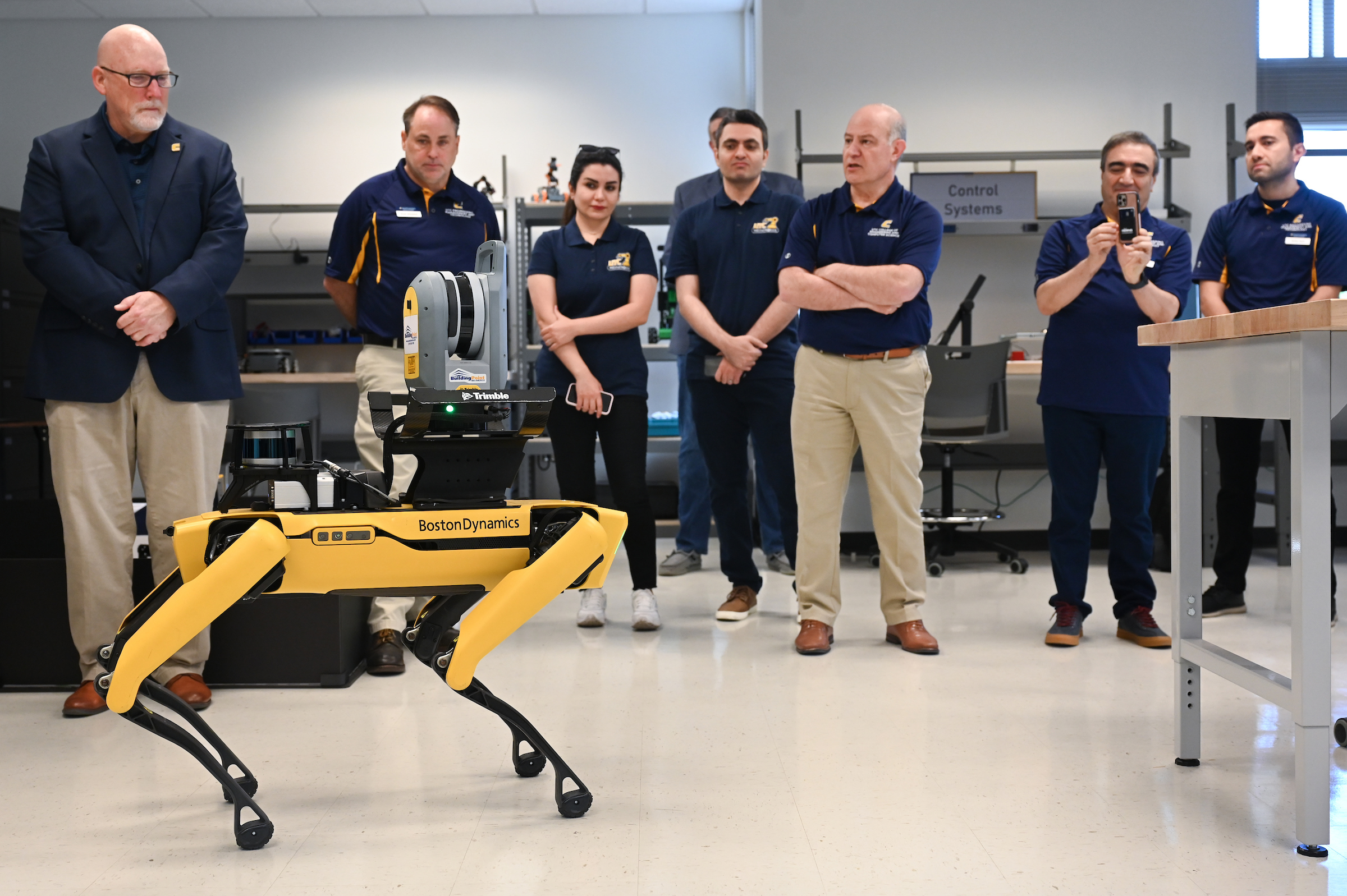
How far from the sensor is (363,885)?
1427mm

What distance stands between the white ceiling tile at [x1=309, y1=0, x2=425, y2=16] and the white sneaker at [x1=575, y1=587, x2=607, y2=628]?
165 inches

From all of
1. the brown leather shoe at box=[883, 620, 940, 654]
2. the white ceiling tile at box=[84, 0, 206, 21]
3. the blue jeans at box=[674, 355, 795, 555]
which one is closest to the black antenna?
the blue jeans at box=[674, 355, 795, 555]

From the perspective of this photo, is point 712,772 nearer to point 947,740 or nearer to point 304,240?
point 947,740

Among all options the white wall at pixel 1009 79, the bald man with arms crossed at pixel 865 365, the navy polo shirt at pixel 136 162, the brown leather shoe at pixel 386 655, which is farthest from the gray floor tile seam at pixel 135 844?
the white wall at pixel 1009 79

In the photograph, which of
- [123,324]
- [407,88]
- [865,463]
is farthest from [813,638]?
[407,88]

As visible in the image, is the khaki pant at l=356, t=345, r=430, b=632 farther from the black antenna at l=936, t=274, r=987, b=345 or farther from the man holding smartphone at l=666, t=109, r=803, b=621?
the black antenna at l=936, t=274, r=987, b=345

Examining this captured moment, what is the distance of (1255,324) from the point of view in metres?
1.59

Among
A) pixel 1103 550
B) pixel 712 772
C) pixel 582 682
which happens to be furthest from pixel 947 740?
pixel 1103 550

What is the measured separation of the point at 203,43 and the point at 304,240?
128cm

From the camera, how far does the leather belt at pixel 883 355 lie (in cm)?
275

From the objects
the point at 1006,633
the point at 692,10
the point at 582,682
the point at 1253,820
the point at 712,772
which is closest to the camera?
the point at 1253,820

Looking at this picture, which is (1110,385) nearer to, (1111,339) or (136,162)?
(1111,339)

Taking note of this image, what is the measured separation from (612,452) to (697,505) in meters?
1.29

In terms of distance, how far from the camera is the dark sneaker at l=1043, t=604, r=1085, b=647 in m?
2.91
